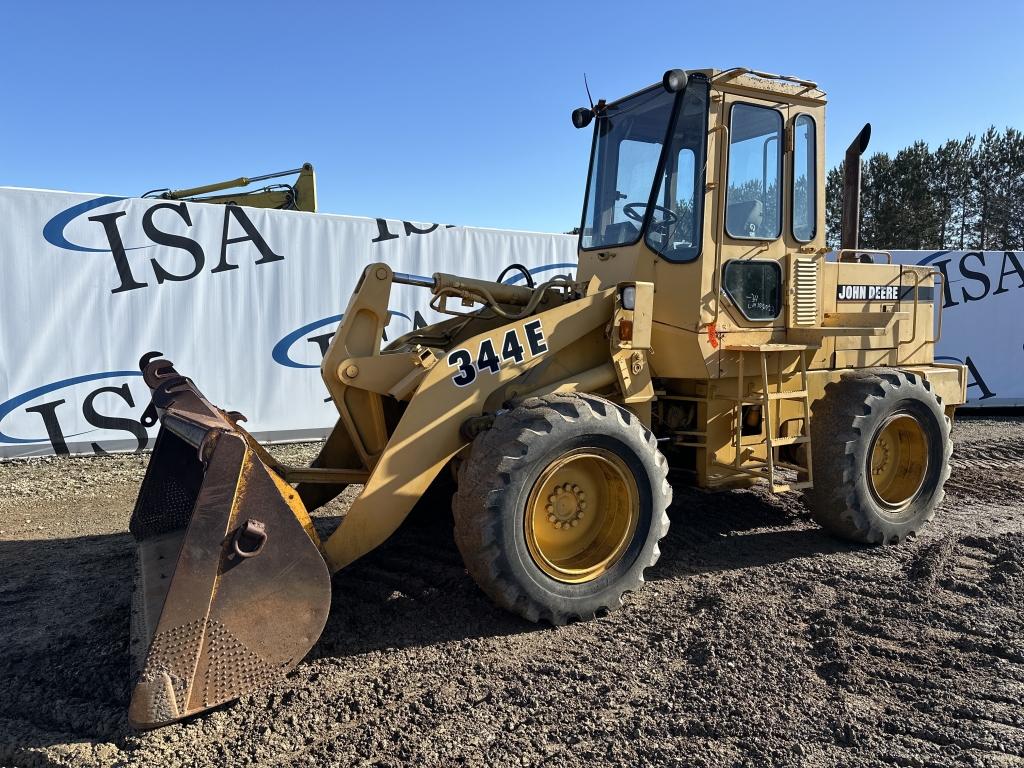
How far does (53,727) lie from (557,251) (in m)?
8.75

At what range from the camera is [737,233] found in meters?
4.59

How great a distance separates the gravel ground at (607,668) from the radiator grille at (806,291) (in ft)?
5.26

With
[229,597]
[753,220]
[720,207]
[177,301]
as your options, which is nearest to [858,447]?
[753,220]

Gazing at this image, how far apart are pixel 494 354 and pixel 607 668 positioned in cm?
168

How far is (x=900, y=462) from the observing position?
210 inches

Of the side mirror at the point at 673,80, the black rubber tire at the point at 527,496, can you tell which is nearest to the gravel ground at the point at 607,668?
the black rubber tire at the point at 527,496

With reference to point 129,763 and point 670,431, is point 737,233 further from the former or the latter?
point 129,763

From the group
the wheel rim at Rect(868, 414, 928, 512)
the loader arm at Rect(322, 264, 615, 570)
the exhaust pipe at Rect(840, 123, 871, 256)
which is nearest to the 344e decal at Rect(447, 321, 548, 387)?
the loader arm at Rect(322, 264, 615, 570)

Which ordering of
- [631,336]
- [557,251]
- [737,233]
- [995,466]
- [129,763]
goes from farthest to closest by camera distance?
1. [557,251]
2. [995,466]
3. [737,233]
4. [631,336]
5. [129,763]

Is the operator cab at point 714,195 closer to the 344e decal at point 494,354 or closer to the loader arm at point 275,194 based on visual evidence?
the 344e decal at point 494,354

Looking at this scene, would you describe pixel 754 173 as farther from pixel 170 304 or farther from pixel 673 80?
pixel 170 304

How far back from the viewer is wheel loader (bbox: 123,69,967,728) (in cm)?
293

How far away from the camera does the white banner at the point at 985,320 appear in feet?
37.4

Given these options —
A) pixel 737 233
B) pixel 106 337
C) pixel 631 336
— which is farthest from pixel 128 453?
pixel 737 233
